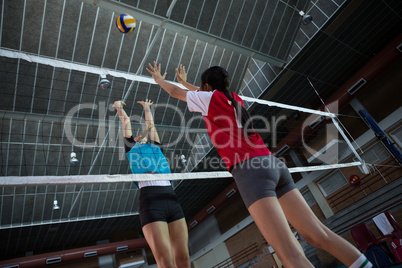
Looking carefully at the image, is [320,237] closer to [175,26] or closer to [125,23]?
[125,23]

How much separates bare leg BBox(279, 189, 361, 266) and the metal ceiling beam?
8.63m

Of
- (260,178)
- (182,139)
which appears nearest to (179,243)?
(260,178)

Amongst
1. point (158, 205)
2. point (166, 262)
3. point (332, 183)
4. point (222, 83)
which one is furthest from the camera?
point (332, 183)

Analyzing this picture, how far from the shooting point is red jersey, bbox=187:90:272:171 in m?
1.97

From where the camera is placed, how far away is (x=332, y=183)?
1452 centimetres

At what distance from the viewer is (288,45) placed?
11383mm

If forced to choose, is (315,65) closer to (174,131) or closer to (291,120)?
(291,120)

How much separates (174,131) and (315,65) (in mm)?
7433

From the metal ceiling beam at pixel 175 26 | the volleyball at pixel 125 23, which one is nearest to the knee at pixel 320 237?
the volleyball at pixel 125 23

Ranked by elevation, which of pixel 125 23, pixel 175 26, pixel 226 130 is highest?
pixel 175 26

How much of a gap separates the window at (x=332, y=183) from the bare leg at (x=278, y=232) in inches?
562

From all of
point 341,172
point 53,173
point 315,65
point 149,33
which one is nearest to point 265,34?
point 315,65

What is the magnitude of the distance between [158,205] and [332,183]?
13980mm

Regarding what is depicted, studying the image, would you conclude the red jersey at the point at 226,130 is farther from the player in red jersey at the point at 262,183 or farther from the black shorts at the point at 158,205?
the black shorts at the point at 158,205
